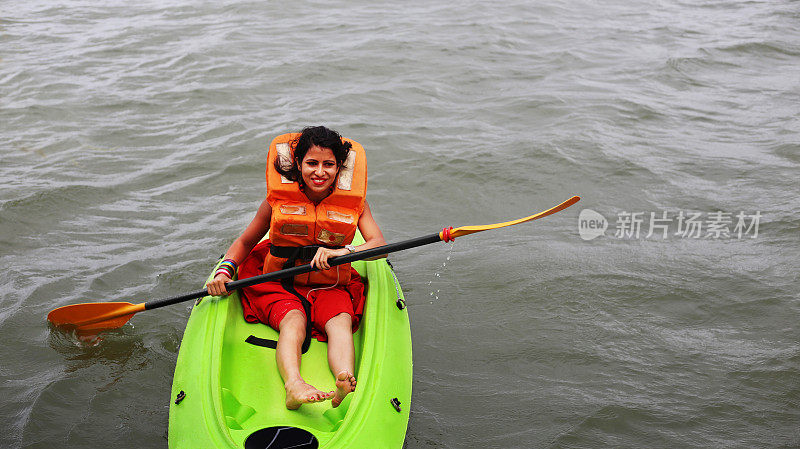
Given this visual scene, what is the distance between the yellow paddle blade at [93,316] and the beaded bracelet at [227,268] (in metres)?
0.59

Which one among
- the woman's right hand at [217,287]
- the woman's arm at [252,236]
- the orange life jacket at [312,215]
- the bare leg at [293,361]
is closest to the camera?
the bare leg at [293,361]

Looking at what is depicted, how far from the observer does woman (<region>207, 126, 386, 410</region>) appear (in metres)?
3.33

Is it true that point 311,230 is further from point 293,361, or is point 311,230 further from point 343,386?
point 343,386

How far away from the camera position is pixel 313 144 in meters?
3.34

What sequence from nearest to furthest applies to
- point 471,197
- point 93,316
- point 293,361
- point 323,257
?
point 293,361
point 323,257
point 93,316
point 471,197

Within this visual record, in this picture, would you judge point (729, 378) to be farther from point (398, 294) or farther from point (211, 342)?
point (211, 342)

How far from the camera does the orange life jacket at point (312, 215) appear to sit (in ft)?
11.5

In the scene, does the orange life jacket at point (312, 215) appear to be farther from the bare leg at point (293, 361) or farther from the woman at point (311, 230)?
the bare leg at point (293, 361)

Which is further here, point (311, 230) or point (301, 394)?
point (311, 230)

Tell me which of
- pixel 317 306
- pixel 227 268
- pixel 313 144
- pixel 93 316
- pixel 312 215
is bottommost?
pixel 93 316

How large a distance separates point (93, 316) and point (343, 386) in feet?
5.92

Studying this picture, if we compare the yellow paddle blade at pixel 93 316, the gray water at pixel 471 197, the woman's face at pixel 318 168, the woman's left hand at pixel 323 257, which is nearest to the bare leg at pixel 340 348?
the woman's left hand at pixel 323 257

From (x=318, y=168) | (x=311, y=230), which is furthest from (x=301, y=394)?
(x=318, y=168)

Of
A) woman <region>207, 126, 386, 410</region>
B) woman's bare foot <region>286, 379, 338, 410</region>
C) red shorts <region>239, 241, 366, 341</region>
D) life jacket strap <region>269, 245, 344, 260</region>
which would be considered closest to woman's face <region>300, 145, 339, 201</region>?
woman <region>207, 126, 386, 410</region>
